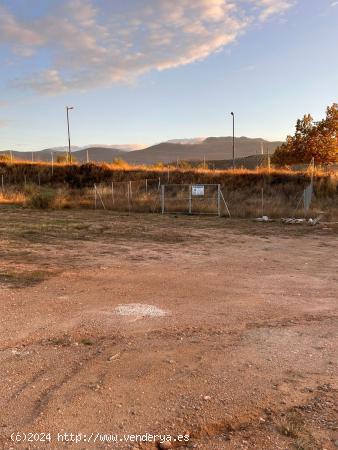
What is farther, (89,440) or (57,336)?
(57,336)

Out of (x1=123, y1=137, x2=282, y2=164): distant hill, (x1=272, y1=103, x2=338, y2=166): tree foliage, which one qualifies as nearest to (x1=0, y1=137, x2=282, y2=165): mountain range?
(x1=123, y1=137, x2=282, y2=164): distant hill

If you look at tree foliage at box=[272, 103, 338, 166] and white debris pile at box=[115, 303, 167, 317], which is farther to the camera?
tree foliage at box=[272, 103, 338, 166]

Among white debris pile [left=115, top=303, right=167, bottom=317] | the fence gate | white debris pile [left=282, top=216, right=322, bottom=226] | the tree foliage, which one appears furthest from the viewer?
the tree foliage

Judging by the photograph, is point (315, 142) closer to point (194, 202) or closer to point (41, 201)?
point (194, 202)

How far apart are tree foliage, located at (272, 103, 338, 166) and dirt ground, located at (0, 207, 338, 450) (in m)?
37.0

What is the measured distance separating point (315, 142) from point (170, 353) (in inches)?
1748

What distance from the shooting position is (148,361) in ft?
17.0

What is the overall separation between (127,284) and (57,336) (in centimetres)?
311

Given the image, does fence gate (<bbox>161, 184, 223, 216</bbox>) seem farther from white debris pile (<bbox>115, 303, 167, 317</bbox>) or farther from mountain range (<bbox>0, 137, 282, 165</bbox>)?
mountain range (<bbox>0, 137, 282, 165</bbox>)

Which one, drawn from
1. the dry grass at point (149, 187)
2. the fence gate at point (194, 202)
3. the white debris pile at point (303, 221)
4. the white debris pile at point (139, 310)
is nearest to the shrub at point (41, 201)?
the dry grass at point (149, 187)

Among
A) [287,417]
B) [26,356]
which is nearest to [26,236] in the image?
[26,356]

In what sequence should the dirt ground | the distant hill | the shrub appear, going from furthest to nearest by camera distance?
the distant hill < the shrub < the dirt ground

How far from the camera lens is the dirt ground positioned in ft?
12.6

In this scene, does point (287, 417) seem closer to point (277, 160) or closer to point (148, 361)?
point (148, 361)
